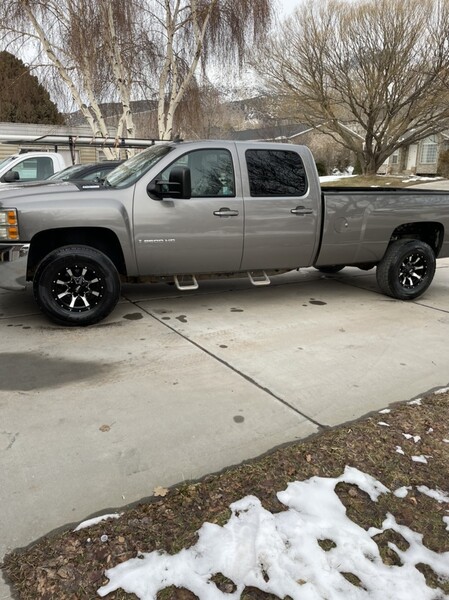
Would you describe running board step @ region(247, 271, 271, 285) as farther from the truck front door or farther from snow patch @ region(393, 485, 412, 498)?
snow patch @ region(393, 485, 412, 498)

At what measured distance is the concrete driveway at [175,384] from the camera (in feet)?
8.90

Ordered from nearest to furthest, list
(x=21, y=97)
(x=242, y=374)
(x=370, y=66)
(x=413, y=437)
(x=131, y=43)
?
(x=413, y=437), (x=242, y=374), (x=131, y=43), (x=21, y=97), (x=370, y=66)

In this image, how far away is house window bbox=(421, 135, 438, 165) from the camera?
46.0m

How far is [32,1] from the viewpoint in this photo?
14.1 meters

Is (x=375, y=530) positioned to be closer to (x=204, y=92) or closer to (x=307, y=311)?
(x=307, y=311)

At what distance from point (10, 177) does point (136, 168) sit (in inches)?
180

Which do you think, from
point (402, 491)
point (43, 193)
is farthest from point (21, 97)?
point (402, 491)

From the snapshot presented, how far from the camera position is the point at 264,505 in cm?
248

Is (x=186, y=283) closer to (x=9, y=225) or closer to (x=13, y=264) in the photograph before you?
(x=13, y=264)

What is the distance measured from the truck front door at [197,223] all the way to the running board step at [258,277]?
1.12 feet

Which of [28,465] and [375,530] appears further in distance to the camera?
[28,465]

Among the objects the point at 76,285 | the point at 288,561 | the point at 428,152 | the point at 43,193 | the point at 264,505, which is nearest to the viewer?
the point at 288,561

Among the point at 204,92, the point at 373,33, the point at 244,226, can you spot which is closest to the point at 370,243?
the point at 244,226

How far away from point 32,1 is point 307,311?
1390 cm
